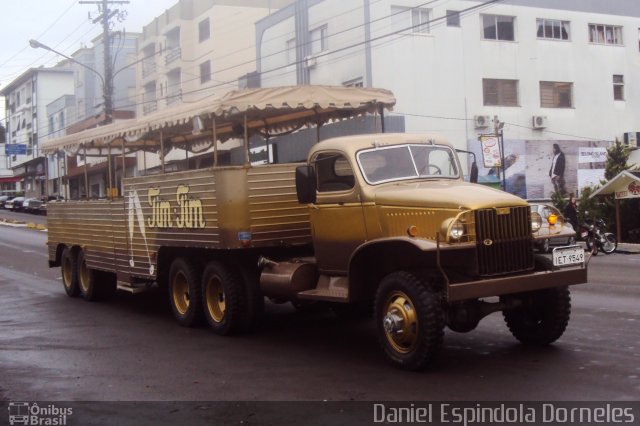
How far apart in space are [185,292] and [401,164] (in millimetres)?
4000

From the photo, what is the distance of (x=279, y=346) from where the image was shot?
9.30 metres

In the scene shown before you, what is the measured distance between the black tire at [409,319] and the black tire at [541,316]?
1.34 m

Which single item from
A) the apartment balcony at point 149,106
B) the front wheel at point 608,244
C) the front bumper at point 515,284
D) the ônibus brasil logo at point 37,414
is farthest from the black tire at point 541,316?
the apartment balcony at point 149,106

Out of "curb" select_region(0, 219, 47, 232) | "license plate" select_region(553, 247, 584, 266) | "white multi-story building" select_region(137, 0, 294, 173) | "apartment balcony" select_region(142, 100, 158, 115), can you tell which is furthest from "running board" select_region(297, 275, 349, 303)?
"apartment balcony" select_region(142, 100, 158, 115)

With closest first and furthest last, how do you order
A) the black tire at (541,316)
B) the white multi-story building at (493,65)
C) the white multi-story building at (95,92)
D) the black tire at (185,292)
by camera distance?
the black tire at (541,316) < the black tire at (185,292) < the white multi-story building at (493,65) < the white multi-story building at (95,92)

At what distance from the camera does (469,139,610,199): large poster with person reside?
36.1 meters

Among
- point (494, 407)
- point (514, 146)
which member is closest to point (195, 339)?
point (494, 407)

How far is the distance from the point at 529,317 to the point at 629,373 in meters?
1.58

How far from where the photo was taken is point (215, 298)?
34.3ft

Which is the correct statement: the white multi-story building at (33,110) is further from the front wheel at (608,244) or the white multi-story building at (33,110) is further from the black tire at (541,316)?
the black tire at (541,316)

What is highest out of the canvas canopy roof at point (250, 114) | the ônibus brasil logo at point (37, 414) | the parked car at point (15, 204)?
the parked car at point (15, 204)

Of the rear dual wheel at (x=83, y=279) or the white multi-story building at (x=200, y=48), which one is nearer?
the rear dual wheel at (x=83, y=279)

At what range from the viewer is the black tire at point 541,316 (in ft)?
27.2

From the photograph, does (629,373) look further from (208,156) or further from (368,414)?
(208,156)
